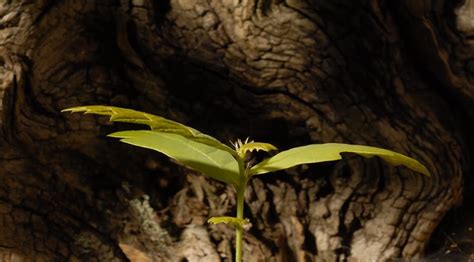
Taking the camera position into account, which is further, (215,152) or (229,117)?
(229,117)

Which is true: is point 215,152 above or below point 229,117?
→ below

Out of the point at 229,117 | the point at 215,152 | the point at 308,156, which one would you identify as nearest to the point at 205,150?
the point at 215,152

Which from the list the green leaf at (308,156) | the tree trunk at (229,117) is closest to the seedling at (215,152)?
the green leaf at (308,156)

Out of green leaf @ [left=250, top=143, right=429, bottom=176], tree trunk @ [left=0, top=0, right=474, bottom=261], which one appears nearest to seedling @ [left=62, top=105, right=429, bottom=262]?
green leaf @ [left=250, top=143, right=429, bottom=176]

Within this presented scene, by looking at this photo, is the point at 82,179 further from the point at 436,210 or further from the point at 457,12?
the point at 457,12

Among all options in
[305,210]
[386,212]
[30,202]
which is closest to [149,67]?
[30,202]

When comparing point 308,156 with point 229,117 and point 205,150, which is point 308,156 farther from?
point 229,117

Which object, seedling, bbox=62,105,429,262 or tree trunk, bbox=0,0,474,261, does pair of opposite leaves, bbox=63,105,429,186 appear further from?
tree trunk, bbox=0,0,474,261
